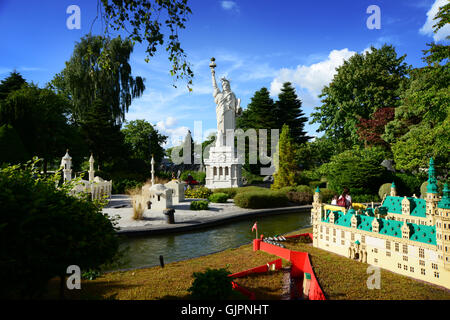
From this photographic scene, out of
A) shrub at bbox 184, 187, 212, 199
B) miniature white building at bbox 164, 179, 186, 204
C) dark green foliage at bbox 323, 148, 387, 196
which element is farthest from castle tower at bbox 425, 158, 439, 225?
shrub at bbox 184, 187, 212, 199

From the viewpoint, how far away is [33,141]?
26688mm

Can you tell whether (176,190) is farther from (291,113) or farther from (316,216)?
(291,113)

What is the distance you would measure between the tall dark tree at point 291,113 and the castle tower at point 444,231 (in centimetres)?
3941

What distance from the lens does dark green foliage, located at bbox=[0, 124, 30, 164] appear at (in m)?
21.2

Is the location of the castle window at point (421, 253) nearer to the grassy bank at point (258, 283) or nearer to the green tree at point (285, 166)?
the grassy bank at point (258, 283)

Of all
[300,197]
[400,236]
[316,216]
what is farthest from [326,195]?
[400,236]

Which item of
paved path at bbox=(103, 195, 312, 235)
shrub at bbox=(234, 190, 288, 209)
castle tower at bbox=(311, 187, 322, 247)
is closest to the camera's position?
castle tower at bbox=(311, 187, 322, 247)

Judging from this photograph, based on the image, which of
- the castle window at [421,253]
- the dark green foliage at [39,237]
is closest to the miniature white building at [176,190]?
Answer: the dark green foliage at [39,237]

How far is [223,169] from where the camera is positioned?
30.5m

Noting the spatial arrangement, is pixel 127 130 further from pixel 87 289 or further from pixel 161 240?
pixel 87 289

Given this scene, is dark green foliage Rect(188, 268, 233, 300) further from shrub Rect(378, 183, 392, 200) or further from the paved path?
shrub Rect(378, 183, 392, 200)

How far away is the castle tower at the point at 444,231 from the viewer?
18.4 feet

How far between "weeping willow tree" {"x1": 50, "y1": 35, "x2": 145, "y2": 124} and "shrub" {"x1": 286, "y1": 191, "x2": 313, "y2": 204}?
86.5 feet
